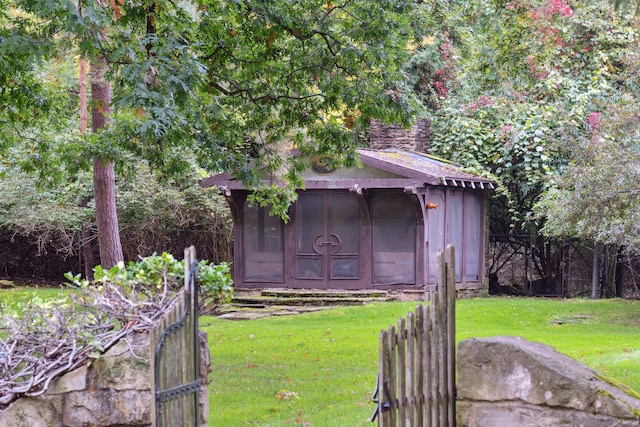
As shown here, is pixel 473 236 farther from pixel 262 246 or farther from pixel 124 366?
pixel 124 366

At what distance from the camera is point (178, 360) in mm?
5613

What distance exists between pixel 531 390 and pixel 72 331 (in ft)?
11.0

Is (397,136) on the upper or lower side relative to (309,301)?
upper

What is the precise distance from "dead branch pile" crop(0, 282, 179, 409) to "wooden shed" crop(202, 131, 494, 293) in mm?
13099

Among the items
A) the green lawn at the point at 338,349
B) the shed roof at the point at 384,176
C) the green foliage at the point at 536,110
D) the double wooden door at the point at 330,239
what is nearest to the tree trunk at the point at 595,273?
the green lawn at the point at 338,349

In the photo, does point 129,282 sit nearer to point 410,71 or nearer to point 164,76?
point 164,76

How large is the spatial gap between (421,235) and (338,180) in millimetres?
2316

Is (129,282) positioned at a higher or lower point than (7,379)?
higher

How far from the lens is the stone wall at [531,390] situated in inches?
201

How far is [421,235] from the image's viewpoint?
1984 cm

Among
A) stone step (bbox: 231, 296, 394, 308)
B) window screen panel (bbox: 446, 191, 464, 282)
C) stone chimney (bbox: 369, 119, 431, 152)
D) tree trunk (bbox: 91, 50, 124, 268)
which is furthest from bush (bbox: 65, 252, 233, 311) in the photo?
stone chimney (bbox: 369, 119, 431, 152)

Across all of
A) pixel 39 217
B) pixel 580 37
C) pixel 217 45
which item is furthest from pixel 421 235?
pixel 39 217

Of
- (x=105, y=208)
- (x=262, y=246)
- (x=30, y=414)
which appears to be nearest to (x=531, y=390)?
(x=30, y=414)

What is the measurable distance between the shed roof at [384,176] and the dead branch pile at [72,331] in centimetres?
1225
